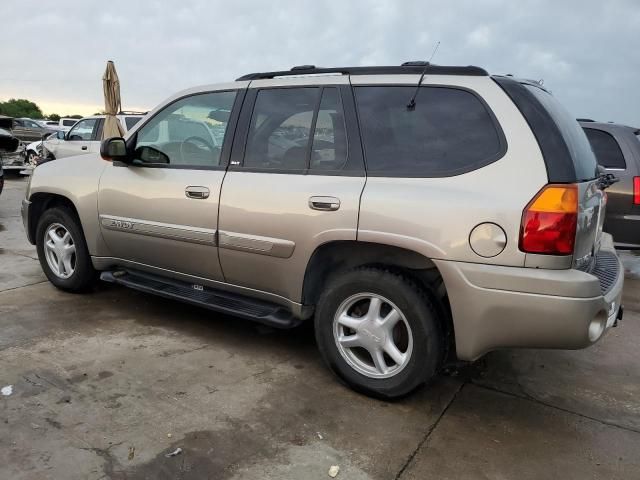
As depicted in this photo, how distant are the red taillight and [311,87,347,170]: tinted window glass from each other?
1.10m

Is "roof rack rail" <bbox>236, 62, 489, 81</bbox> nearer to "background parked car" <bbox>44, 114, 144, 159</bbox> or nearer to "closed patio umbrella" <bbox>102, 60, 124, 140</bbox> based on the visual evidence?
"closed patio umbrella" <bbox>102, 60, 124, 140</bbox>

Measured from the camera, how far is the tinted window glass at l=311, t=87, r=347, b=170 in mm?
3146

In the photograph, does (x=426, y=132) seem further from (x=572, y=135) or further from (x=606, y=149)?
(x=606, y=149)

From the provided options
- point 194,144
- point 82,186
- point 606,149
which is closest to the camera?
point 194,144

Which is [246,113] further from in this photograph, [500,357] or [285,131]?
[500,357]

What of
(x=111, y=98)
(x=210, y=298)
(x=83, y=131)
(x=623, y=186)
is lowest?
(x=210, y=298)

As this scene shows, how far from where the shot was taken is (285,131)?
3424mm

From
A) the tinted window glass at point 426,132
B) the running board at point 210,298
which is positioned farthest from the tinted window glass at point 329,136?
the running board at point 210,298

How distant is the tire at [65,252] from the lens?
4.46m

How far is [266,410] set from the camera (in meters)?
2.93

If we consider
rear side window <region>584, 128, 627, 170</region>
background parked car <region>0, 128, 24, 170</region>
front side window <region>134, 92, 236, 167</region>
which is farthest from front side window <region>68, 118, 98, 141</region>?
rear side window <region>584, 128, 627, 170</region>

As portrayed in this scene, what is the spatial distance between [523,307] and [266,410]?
146 cm

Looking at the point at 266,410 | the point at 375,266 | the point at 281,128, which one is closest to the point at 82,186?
the point at 281,128

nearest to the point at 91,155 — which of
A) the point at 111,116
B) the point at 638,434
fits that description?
the point at 638,434
